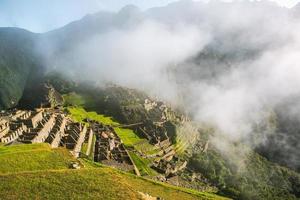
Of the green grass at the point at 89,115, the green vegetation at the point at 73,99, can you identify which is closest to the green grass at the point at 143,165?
the green grass at the point at 89,115

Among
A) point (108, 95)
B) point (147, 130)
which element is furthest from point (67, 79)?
point (147, 130)

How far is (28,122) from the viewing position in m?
77.6

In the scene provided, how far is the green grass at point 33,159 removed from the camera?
125ft

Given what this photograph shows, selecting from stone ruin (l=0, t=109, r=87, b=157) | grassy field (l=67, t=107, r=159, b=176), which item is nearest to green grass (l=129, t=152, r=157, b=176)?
grassy field (l=67, t=107, r=159, b=176)

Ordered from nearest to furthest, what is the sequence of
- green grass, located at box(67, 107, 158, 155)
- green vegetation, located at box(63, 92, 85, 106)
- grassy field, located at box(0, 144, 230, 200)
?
grassy field, located at box(0, 144, 230, 200) < green grass, located at box(67, 107, 158, 155) < green vegetation, located at box(63, 92, 85, 106)

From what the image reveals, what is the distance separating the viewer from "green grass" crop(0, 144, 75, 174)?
125 ft

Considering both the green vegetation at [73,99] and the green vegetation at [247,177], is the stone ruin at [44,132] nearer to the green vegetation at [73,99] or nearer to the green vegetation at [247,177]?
the green vegetation at [247,177]

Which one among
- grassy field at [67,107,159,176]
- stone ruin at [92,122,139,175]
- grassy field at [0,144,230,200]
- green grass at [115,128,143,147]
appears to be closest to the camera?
grassy field at [0,144,230,200]

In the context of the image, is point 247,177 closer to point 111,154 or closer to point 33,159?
point 111,154

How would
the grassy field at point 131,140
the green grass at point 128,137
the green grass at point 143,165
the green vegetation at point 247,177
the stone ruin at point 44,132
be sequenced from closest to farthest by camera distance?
the stone ruin at point 44,132 → the green grass at point 143,165 → the grassy field at point 131,140 → the green grass at point 128,137 → the green vegetation at point 247,177

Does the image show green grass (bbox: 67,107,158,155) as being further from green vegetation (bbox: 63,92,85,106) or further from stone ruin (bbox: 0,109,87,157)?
stone ruin (bbox: 0,109,87,157)

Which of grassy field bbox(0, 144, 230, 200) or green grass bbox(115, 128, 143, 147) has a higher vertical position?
green grass bbox(115, 128, 143, 147)

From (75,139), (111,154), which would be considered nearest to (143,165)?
(111,154)

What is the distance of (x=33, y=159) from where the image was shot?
3988cm
